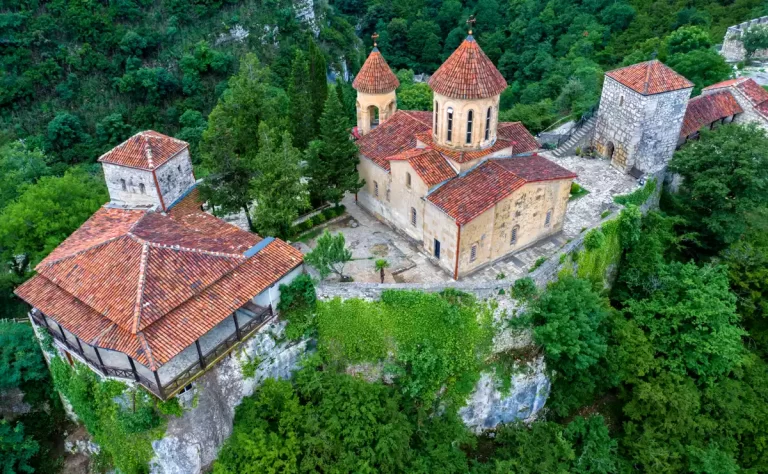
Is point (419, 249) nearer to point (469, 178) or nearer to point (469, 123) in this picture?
point (469, 178)

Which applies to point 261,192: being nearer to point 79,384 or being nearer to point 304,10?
point 79,384

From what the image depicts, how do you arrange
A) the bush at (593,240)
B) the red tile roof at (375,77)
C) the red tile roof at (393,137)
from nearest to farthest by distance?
the bush at (593,240) → the red tile roof at (393,137) → the red tile roof at (375,77)

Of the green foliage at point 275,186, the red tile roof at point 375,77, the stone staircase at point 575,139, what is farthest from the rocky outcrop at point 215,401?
the stone staircase at point 575,139

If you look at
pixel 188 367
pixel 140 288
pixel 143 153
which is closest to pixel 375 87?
pixel 143 153

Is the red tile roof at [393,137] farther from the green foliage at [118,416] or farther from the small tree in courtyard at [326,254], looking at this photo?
the green foliage at [118,416]

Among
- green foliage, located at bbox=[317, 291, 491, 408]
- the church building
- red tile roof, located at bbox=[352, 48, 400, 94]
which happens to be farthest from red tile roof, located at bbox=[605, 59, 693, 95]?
green foliage, located at bbox=[317, 291, 491, 408]

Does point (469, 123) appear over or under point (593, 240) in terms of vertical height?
over

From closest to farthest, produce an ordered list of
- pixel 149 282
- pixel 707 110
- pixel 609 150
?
pixel 149 282 → pixel 609 150 → pixel 707 110

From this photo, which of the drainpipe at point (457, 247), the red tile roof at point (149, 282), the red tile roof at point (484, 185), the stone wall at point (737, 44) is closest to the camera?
the red tile roof at point (149, 282)
